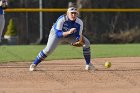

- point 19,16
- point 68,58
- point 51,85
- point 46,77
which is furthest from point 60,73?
point 19,16

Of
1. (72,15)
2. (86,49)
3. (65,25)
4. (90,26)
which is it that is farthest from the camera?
(90,26)

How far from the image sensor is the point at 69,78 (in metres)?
8.61

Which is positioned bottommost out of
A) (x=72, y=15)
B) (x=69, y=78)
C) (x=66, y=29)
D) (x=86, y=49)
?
(x=69, y=78)

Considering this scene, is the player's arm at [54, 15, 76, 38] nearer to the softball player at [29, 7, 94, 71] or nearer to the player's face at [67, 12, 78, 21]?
the softball player at [29, 7, 94, 71]

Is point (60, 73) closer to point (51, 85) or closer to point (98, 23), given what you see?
point (51, 85)

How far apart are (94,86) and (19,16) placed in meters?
15.0

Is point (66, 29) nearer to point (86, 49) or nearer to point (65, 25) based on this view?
point (65, 25)

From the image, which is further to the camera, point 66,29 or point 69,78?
point 66,29

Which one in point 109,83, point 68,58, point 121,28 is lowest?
point 121,28

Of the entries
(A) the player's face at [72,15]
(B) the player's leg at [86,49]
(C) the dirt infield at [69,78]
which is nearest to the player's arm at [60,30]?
(A) the player's face at [72,15]

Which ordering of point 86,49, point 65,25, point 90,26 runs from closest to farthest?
point 65,25, point 86,49, point 90,26

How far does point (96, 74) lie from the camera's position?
914cm

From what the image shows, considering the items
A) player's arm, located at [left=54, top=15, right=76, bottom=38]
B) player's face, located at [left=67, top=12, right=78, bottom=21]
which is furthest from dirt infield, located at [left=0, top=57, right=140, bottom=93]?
Result: player's face, located at [left=67, top=12, right=78, bottom=21]

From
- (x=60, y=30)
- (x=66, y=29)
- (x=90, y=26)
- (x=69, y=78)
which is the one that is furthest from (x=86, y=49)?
(x=90, y=26)
